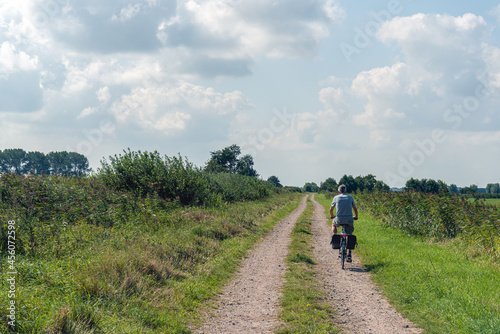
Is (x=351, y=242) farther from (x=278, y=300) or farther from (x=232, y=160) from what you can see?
(x=232, y=160)

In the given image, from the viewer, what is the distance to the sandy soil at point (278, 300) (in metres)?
5.79

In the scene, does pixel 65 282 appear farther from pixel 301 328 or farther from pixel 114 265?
pixel 301 328

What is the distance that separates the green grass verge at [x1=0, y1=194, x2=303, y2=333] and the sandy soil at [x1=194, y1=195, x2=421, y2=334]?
486mm

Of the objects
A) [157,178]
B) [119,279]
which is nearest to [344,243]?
[119,279]

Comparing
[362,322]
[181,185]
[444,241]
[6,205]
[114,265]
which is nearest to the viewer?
[362,322]

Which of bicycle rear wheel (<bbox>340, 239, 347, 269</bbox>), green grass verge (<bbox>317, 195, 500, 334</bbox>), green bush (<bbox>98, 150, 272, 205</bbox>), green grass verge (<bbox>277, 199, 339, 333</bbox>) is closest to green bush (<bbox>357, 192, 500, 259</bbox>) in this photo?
green grass verge (<bbox>317, 195, 500, 334</bbox>)

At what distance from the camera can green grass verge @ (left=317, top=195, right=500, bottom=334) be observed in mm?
5629

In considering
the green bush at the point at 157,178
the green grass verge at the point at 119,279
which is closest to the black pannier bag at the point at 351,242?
the green grass verge at the point at 119,279

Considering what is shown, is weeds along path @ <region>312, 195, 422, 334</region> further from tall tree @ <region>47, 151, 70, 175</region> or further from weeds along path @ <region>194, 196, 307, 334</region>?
tall tree @ <region>47, 151, 70, 175</region>

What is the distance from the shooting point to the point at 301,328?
554 centimetres

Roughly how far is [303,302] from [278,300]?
61 cm

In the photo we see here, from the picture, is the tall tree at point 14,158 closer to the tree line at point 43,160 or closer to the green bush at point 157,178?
the tree line at point 43,160

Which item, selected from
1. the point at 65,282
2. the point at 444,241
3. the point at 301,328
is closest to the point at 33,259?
the point at 65,282

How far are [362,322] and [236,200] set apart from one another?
83.4ft
